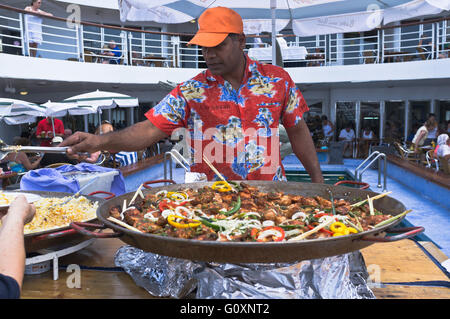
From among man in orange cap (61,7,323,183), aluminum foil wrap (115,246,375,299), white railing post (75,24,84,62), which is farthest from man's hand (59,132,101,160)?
white railing post (75,24,84,62)

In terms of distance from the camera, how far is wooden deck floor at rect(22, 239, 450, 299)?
1.49m

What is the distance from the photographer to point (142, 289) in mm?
1538

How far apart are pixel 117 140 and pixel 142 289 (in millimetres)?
807

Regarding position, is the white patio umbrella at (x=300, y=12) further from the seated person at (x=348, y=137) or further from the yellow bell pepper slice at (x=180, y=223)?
the seated person at (x=348, y=137)

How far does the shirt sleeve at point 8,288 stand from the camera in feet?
3.03

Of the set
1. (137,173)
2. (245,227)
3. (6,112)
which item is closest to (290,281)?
(245,227)

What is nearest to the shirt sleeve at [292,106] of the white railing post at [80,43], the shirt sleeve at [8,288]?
the shirt sleeve at [8,288]

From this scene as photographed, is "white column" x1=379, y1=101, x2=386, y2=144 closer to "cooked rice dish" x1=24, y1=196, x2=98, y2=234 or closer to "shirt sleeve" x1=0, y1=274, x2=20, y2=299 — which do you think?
"cooked rice dish" x1=24, y1=196, x2=98, y2=234

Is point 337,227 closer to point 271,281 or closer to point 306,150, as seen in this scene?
point 271,281

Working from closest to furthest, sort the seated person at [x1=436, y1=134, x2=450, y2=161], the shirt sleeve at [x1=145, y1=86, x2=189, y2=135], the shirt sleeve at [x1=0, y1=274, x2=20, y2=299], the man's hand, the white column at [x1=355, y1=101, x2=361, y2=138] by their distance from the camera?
the shirt sleeve at [x1=0, y1=274, x2=20, y2=299] < the man's hand < the shirt sleeve at [x1=145, y1=86, x2=189, y2=135] < the seated person at [x1=436, y1=134, x2=450, y2=161] < the white column at [x1=355, y1=101, x2=361, y2=138]

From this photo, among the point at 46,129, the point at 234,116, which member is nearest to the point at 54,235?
the point at 234,116

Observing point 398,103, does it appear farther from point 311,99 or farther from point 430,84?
point 311,99

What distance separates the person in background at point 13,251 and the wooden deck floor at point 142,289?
1.44 ft

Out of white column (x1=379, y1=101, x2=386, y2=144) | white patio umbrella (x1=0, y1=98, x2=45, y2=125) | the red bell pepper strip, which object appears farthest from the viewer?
white column (x1=379, y1=101, x2=386, y2=144)
